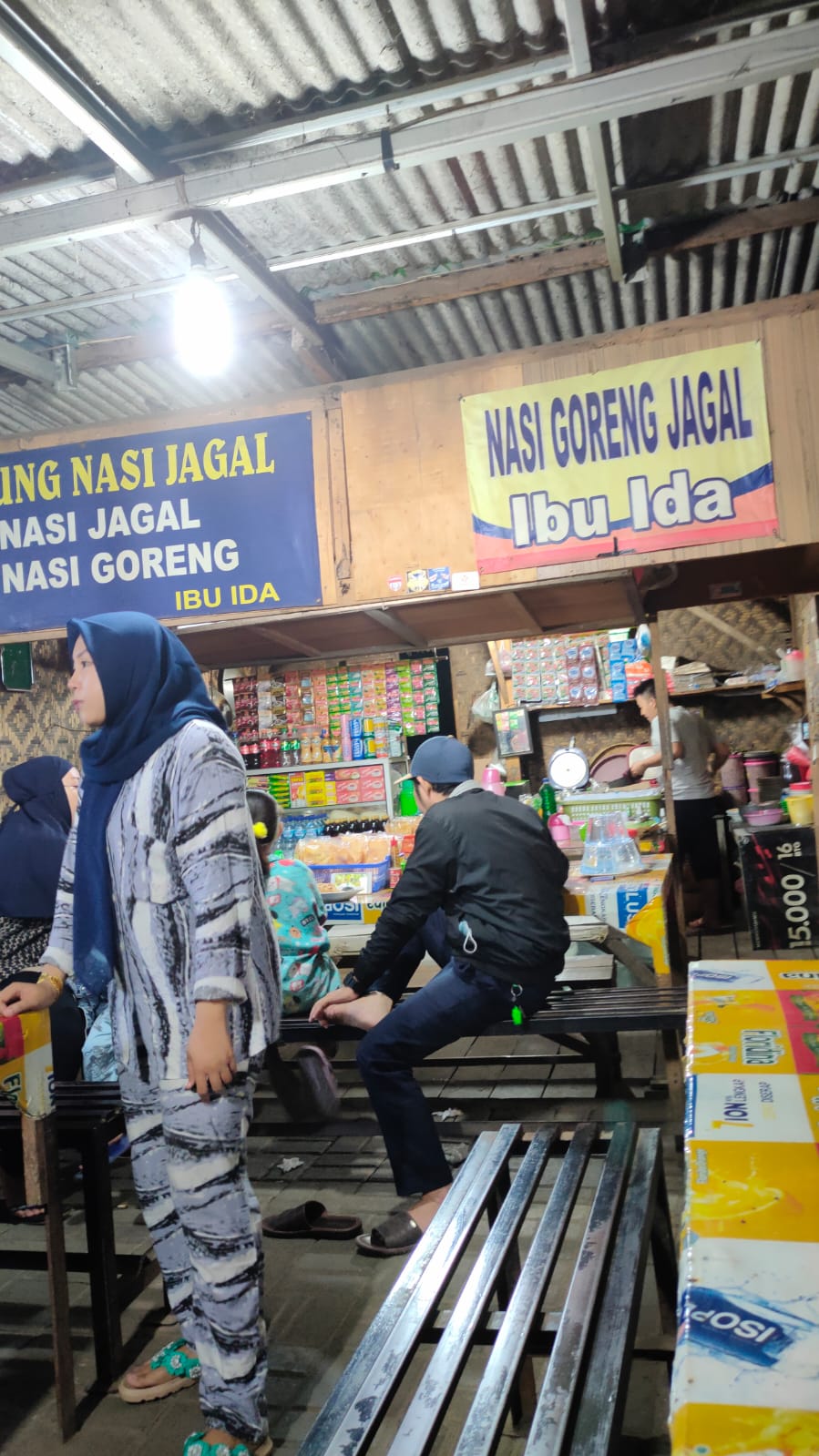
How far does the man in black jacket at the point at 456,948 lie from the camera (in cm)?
334

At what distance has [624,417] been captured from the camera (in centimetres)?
401

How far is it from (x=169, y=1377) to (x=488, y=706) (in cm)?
743

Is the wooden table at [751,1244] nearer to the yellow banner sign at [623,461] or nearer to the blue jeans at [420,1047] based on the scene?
the blue jeans at [420,1047]

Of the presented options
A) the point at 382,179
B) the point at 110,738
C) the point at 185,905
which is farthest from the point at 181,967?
the point at 382,179

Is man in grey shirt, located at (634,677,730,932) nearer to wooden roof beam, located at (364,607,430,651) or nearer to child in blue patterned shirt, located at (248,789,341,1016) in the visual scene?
wooden roof beam, located at (364,607,430,651)

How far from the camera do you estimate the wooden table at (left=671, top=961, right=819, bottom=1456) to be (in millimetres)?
734

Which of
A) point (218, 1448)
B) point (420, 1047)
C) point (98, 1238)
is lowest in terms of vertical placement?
point (218, 1448)

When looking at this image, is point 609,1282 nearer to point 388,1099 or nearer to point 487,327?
point 388,1099

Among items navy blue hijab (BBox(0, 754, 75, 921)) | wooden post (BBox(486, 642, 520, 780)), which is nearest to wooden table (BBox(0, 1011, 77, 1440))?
navy blue hijab (BBox(0, 754, 75, 921))

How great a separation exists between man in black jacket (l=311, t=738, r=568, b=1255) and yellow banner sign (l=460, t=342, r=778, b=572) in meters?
1.19

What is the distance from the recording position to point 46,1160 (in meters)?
2.46

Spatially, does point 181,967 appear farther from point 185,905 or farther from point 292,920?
point 292,920

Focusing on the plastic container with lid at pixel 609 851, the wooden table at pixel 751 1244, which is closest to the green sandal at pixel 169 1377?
the wooden table at pixel 751 1244

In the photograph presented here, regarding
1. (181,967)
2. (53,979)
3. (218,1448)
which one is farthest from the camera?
(53,979)
